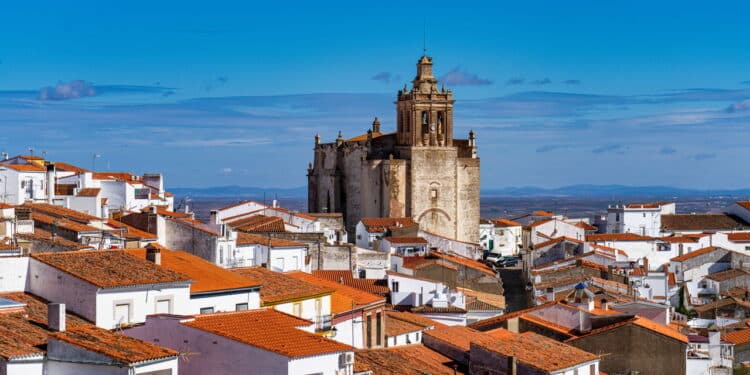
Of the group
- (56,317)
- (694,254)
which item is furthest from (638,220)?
(56,317)

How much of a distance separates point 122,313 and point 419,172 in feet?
169

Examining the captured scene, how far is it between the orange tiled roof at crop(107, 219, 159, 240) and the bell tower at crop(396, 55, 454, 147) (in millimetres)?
36882

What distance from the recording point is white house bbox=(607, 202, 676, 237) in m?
88.1

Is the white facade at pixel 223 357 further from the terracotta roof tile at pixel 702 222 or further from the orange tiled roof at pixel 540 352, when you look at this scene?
the terracotta roof tile at pixel 702 222

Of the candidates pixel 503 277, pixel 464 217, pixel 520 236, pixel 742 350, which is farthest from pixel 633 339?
pixel 520 236

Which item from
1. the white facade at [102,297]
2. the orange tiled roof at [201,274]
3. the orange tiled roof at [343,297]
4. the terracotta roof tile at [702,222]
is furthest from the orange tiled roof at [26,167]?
the terracotta roof tile at [702,222]

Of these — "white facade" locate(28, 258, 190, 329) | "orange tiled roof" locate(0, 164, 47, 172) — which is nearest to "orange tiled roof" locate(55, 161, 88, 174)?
"orange tiled roof" locate(0, 164, 47, 172)

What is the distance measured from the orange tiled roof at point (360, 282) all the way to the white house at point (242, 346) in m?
19.2

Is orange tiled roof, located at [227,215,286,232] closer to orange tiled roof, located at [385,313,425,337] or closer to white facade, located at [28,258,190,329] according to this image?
orange tiled roof, located at [385,313,425,337]

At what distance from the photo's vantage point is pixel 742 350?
4238cm

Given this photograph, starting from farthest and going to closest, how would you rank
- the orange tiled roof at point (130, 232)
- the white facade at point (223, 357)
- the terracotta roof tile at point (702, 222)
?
the terracotta roof tile at point (702, 222) → the orange tiled roof at point (130, 232) → the white facade at point (223, 357)

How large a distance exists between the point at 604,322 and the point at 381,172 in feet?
138

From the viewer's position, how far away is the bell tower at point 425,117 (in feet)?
245

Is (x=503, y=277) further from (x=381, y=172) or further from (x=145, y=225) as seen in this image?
(x=145, y=225)
